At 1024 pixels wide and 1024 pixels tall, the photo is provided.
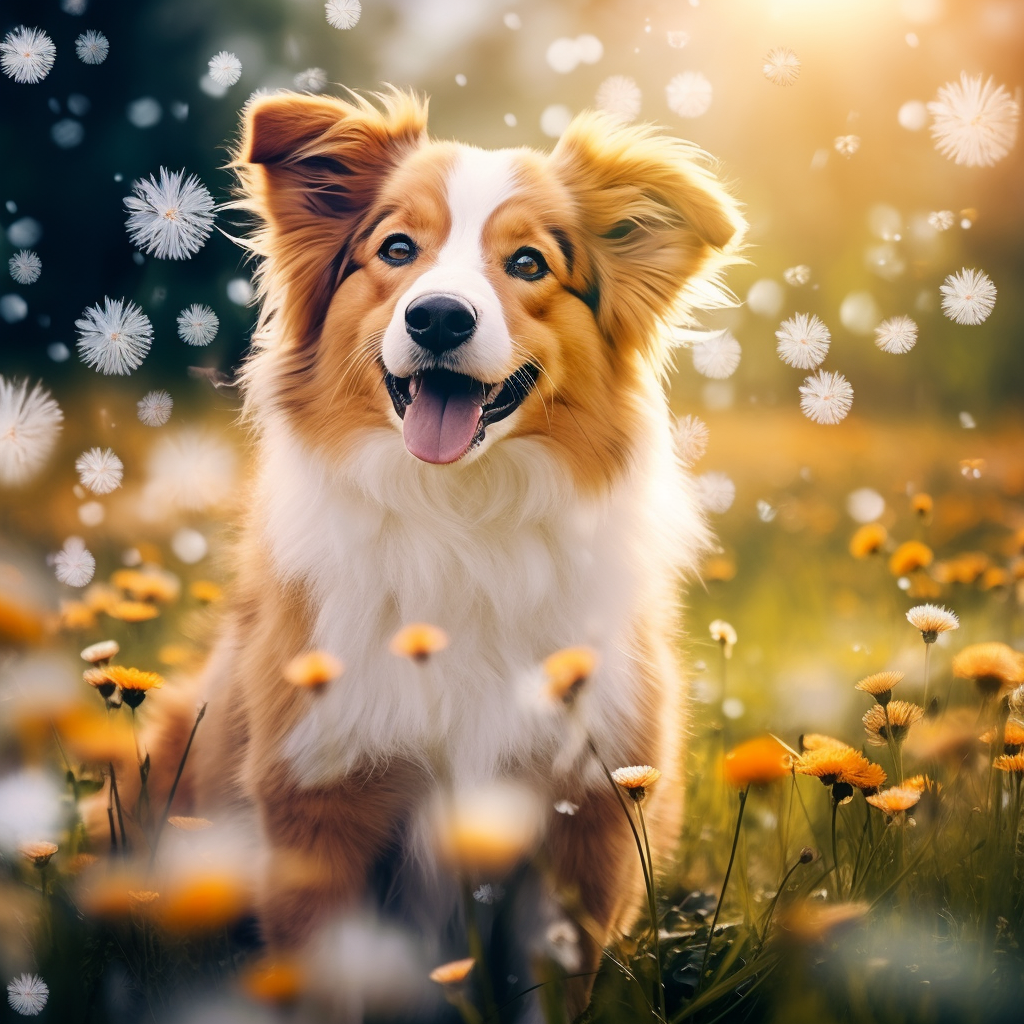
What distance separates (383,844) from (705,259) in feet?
4.80

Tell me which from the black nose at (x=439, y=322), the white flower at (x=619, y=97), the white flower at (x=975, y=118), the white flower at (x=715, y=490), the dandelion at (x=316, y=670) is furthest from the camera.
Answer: the white flower at (x=715, y=490)

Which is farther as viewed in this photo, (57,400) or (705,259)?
(705,259)

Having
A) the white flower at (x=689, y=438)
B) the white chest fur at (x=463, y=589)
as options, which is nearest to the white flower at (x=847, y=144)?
the white flower at (x=689, y=438)

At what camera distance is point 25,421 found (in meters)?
1.90

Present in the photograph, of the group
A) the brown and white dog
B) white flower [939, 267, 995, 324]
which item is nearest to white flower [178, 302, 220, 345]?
the brown and white dog

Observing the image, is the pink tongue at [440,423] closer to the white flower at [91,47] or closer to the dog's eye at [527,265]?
the dog's eye at [527,265]

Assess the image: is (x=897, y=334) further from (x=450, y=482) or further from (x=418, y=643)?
(x=418, y=643)

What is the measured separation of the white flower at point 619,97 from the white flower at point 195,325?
0.97m

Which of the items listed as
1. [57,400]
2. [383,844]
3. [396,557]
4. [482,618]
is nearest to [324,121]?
[57,400]

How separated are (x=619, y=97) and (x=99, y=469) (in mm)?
1360

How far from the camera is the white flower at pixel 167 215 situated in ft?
6.07

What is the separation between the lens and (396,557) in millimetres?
2035

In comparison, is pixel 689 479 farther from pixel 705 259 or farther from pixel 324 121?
pixel 324 121

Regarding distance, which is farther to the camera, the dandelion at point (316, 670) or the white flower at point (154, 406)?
the white flower at point (154, 406)
